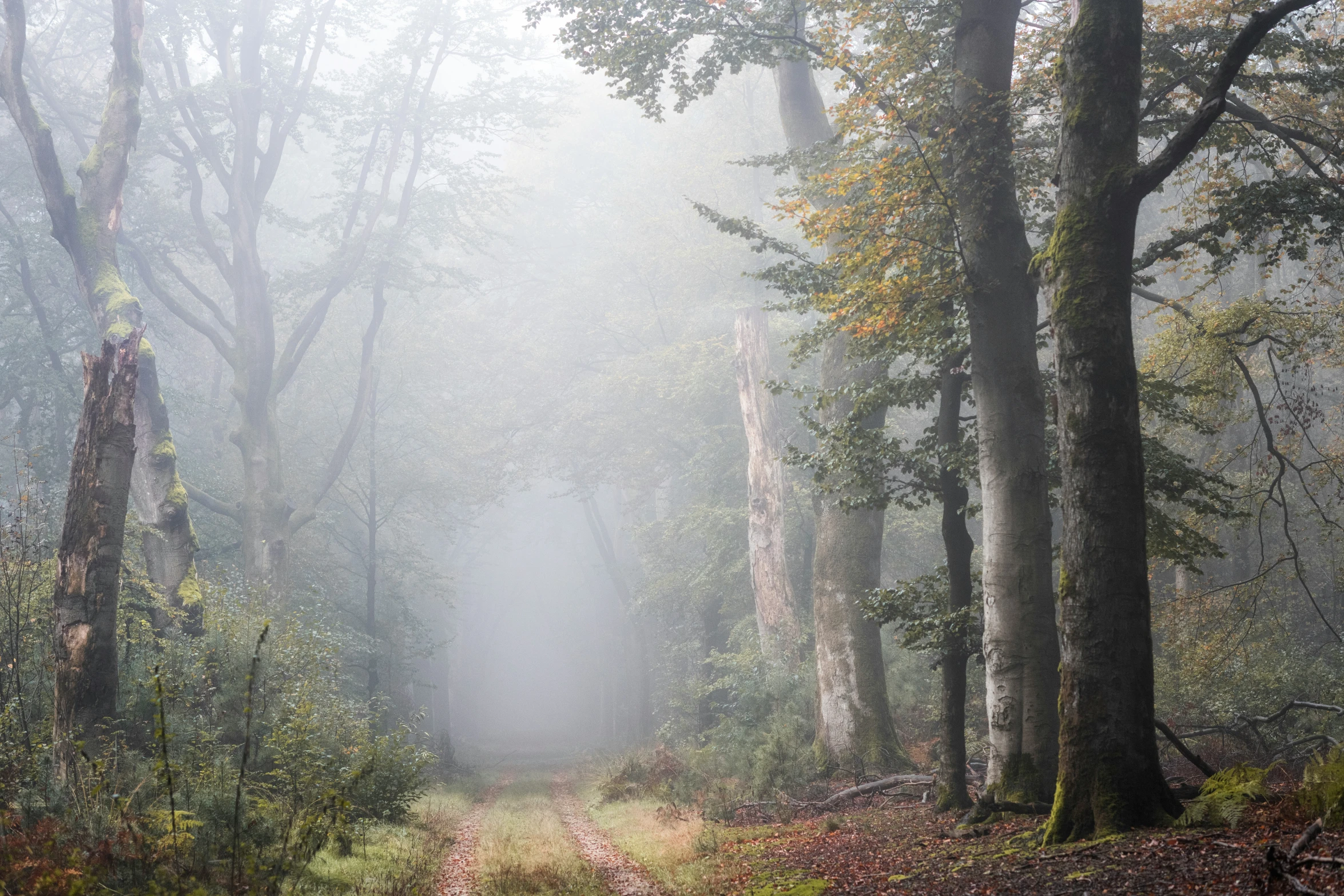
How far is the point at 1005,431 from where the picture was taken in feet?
26.6

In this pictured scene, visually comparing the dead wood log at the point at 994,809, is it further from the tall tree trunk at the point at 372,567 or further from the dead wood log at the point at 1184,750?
the tall tree trunk at the point at 372,567

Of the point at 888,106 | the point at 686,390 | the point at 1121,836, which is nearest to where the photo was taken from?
the point at 1121,836

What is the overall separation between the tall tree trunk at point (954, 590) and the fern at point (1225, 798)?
9.20ft

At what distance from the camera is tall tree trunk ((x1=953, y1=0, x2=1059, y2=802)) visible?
766 cm

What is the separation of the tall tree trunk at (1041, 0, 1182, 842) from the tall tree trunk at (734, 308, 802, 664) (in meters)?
13.0

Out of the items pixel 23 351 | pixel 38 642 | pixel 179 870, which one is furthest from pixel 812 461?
pixel 23 351

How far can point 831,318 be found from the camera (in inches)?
356

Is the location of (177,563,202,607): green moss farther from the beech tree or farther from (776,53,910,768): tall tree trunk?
(776,53,910,768): tall tree trunk

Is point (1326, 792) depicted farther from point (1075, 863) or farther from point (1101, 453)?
point (1101, 453)

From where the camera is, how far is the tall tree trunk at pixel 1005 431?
766 centimetres

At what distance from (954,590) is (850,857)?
273cm

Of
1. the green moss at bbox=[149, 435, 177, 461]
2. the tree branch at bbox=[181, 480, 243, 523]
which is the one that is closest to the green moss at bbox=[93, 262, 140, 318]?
the green moss at bbox=[149, 435, 177, 461]

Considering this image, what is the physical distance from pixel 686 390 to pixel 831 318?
15.5m

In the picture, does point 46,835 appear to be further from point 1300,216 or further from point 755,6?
point 755,6
